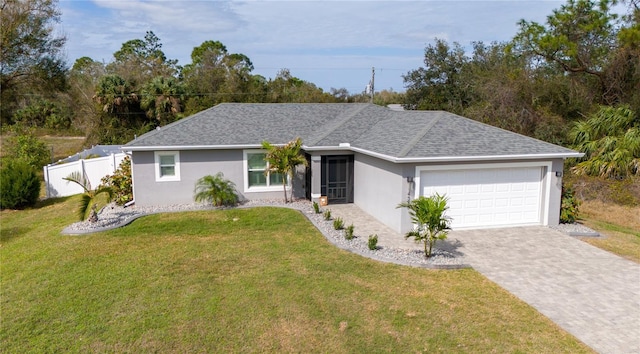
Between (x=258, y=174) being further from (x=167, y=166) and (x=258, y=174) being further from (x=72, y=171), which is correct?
(x=72, y=171)

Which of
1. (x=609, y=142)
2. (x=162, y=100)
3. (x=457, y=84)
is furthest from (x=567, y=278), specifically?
(x=162, y=100)

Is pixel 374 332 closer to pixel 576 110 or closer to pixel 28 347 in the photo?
pixel 28 347

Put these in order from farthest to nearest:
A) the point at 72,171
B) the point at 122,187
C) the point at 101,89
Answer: the point at 101,89, the point at 72,171, the point at 122,187

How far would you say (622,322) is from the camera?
7.19 m

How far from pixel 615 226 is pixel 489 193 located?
17.9ft

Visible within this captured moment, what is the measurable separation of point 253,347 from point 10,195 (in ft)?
48.8

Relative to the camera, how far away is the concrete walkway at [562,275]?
7.05 meters

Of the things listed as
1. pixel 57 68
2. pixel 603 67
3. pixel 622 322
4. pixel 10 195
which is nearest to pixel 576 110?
pixel 603 67

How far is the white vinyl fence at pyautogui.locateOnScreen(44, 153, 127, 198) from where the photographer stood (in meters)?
18.7

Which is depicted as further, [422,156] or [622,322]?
[422,156]

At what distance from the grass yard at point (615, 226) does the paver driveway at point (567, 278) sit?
709 mm

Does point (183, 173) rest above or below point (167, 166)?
below

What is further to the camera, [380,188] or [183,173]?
[183,173]

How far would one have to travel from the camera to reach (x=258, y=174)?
16734mm
